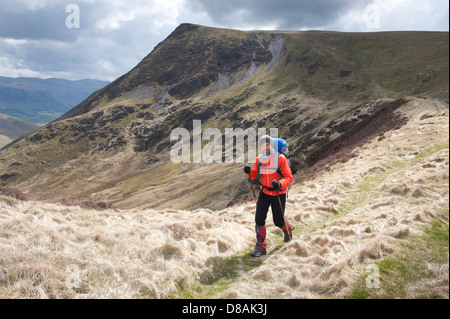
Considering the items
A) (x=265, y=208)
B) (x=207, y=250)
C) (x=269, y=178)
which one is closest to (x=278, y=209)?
(x=265, y=208)

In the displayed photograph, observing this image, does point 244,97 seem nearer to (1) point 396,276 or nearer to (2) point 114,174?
(2) point 114,174

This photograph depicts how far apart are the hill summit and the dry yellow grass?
27663mm

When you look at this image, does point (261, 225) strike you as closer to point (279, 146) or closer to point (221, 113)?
point (279, 146)

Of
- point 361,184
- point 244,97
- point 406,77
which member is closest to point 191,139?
point 244,97

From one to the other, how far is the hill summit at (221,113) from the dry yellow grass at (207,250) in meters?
27.7

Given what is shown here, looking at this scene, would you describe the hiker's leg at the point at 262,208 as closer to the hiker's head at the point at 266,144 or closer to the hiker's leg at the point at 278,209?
the hiker's leg at the point at 278,209

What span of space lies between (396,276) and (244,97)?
5575 inches

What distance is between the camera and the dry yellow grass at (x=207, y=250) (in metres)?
6.29

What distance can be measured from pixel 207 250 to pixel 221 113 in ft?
439

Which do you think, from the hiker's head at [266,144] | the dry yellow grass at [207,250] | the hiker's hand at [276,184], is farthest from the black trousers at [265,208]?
the hiker's head at [266,144]

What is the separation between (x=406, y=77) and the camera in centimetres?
8044

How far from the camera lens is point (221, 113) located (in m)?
140
